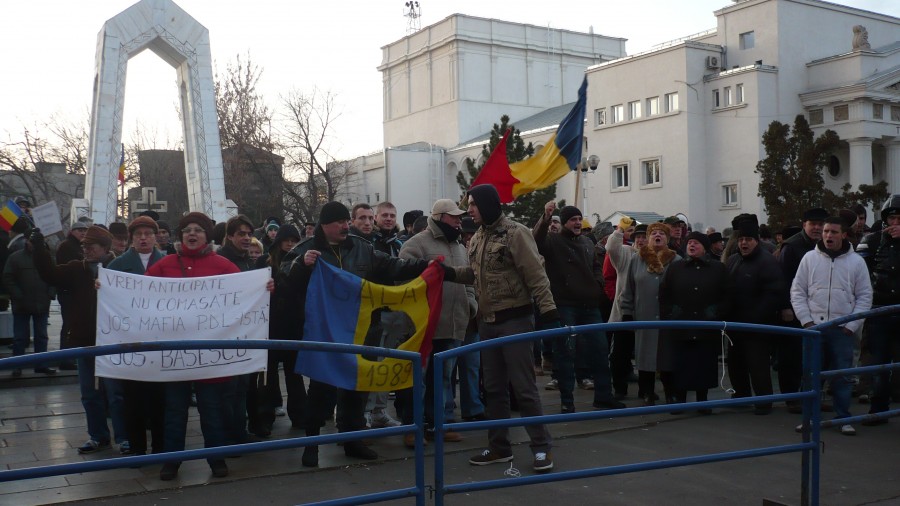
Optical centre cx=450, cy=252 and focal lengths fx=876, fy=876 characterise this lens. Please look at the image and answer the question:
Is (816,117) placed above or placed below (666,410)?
above

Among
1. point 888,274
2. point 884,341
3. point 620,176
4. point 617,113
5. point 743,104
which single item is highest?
point 617,113

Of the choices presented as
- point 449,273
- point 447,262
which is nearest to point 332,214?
point 449,273

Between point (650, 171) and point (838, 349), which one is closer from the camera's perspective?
point (838, 349)

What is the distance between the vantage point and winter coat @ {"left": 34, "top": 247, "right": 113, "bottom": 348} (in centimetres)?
767

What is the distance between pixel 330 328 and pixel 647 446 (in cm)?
282

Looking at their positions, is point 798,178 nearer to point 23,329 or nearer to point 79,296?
point 23,329

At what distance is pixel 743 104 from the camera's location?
157 ft

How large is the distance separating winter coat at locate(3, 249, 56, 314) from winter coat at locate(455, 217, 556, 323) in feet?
24.7

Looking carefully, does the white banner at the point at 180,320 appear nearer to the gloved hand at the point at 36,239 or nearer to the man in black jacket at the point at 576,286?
the gloved hand at the point at 36,239

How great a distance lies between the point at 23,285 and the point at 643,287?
8166mm

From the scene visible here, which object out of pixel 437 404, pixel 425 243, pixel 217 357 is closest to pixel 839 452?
pixel 425 243

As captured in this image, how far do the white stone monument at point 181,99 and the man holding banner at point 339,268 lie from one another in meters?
19.9

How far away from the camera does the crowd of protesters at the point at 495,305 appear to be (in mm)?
6723

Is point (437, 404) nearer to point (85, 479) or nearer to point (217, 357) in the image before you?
point (217, 357)
